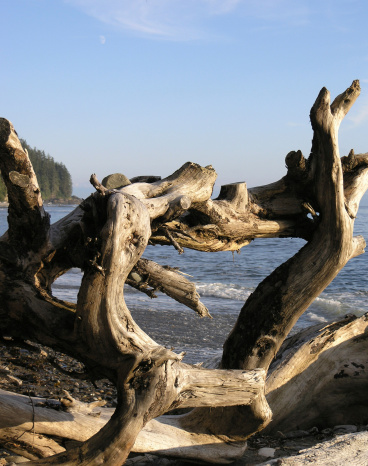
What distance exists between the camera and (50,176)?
14462 cm

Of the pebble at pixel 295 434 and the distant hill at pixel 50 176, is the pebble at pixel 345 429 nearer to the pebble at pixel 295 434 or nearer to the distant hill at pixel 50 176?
the pebble at pixel 295 434

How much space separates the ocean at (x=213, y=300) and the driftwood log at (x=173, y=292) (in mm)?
409

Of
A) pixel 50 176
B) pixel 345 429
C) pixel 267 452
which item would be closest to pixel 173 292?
pixel 267 452

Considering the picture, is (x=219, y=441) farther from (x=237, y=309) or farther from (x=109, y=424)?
(x=237, y=309)

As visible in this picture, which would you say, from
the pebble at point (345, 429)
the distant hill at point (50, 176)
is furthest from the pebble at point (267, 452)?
the distant hill at point (50, 176)

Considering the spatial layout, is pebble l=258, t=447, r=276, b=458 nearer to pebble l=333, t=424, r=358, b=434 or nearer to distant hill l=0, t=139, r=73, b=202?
pebble l=333, t=424, r=358, b=434

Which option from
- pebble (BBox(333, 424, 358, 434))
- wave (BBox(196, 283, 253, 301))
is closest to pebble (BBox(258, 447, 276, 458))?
pebble (BBox(333, 424, 358, 434))

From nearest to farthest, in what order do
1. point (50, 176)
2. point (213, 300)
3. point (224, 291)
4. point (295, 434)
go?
point (295, 434), point (213, 300), point (224, 291), point (50, 176)

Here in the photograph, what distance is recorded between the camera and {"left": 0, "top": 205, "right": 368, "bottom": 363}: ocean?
9.58m

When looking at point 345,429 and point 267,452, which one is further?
point 345,429

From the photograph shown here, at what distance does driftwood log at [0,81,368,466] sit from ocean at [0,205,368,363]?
41cm

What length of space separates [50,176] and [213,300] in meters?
137

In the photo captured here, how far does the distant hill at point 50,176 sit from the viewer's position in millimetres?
136500

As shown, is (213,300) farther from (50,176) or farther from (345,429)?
(50,176)
